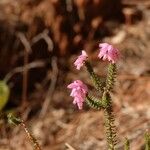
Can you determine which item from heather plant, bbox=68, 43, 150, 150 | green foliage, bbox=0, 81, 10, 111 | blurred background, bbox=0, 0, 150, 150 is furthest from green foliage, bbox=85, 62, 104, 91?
green foliage, bbox=0, 81, 10, 111

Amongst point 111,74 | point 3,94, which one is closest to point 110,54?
point 111,74

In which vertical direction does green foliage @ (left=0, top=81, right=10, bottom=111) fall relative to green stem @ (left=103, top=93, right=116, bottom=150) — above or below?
above

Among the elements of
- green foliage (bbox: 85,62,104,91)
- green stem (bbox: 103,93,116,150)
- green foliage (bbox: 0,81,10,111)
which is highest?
green foliage (bbox: 0,81,10,111)

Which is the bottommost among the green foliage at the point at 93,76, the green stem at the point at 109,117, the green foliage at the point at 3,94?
the green stem at the point at 109,117

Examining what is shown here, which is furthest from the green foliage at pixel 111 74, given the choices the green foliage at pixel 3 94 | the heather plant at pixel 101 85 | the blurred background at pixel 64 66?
the green foliage at pixel 3 94

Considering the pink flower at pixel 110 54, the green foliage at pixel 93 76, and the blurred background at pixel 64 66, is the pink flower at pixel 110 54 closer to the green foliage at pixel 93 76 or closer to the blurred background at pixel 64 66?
the green foliage at pixel 93 76

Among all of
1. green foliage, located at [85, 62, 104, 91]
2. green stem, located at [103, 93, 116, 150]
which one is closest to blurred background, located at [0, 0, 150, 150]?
green stem, located at [103, 93, 116, 150]

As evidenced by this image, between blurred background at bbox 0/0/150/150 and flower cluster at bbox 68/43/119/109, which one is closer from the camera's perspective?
flower cluster at bbox 68/43/119/109

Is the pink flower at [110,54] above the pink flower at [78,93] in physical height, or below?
above

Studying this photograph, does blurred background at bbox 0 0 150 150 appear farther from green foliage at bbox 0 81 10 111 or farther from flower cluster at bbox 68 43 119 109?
flower cluster at bbox 68 43 119 109
